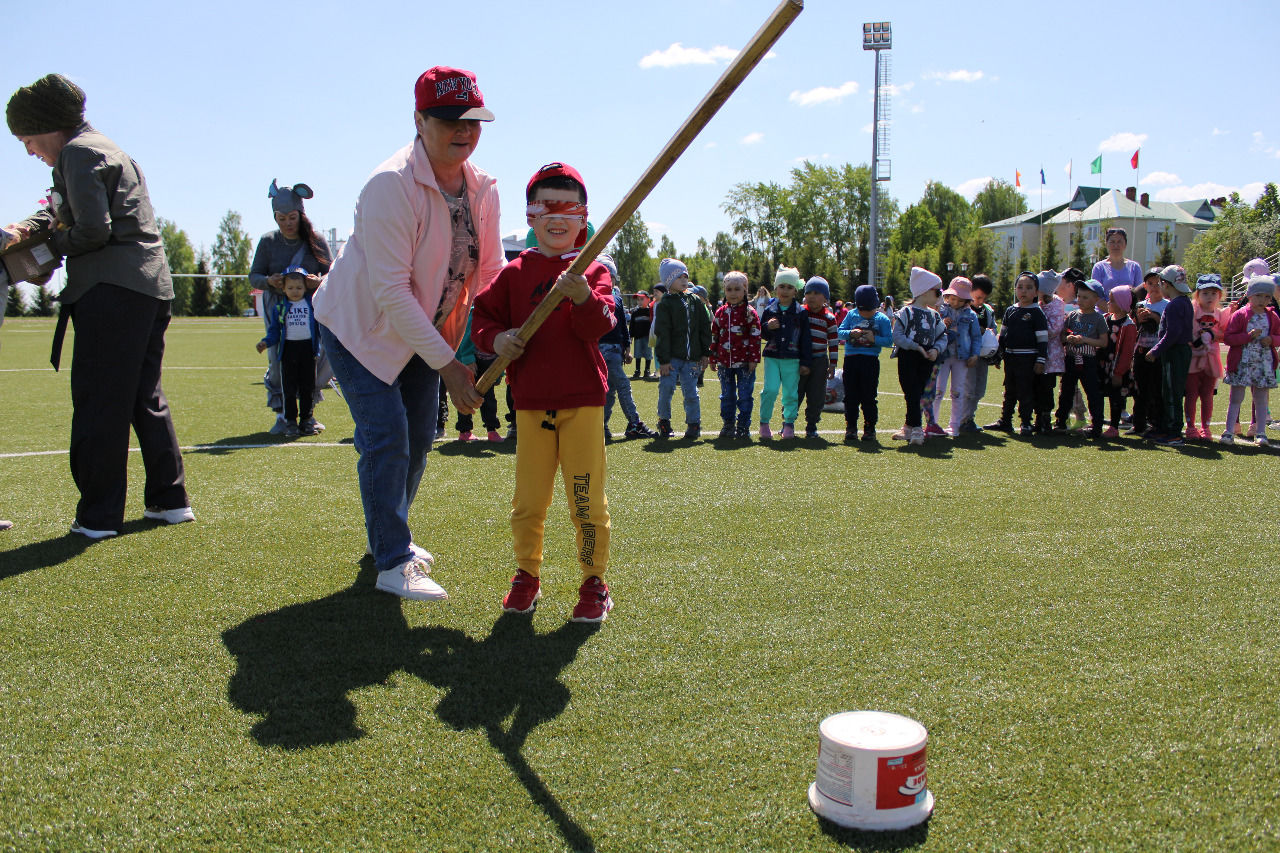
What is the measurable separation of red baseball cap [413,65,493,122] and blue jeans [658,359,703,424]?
6.13 metres

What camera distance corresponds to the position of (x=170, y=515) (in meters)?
5.27

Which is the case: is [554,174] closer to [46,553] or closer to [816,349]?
[46,553]

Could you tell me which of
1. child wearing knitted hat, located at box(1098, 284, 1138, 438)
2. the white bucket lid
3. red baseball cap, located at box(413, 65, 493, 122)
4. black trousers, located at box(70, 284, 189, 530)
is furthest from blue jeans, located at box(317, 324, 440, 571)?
child wearing knitted hat, located at box(1098, 284, 1138, 438)

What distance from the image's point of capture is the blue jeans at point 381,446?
3938 millimetres

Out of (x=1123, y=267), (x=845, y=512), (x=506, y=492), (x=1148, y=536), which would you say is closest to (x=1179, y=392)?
(x=1123, y=267)

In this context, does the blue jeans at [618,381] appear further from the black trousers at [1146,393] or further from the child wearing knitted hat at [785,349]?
the black trousers at [1146,393]

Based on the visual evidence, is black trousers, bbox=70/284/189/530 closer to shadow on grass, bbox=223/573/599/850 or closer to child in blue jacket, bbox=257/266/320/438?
shadow on grass, bbox=223/573/599/850

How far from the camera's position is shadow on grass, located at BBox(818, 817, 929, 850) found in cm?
217

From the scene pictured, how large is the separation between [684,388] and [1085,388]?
4.60 m

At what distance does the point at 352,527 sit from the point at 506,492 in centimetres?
133

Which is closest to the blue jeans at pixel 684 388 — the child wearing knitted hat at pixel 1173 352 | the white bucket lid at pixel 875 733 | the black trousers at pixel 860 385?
the black trousers at pixel 860 385

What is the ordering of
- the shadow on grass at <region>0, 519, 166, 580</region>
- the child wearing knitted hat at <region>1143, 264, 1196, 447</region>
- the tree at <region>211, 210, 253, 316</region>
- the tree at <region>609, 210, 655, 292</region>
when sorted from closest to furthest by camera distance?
the shadow on grass at <region>0, 519, 166, 580</region> < the child wearing knitted hat at <region>1143, 264, 1196, 447</region> < the tree at <region>609, 210, 655, 292</region> < the tree at <region>211, 210, 253, 316</region>

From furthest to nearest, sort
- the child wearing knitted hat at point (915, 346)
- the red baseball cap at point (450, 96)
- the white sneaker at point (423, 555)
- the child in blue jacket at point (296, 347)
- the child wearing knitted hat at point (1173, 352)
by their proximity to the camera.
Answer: the child wearing knitted hat at point (915, 346) < the child wearing knitted hat at point (1173, 352) < the child in blue jacket at point (296, 347) < the white sneaker at point (423, 555) < the red baseball cap at point (450, 96)

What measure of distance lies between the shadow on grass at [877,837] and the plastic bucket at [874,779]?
0.02m
